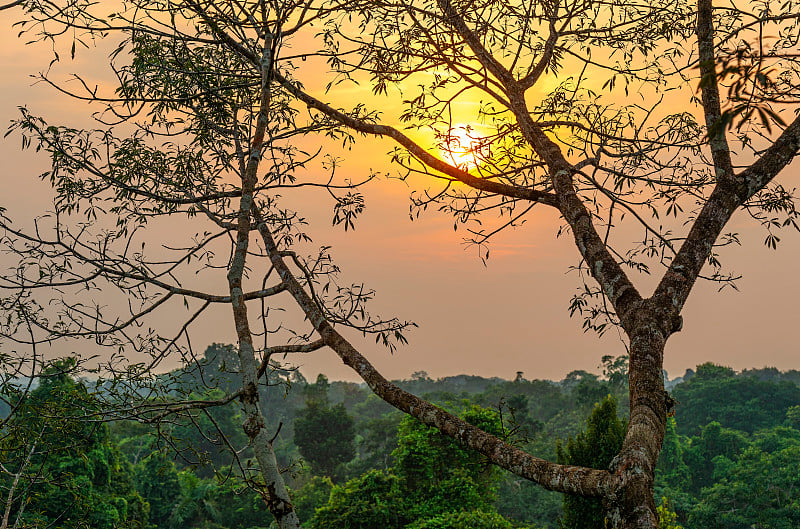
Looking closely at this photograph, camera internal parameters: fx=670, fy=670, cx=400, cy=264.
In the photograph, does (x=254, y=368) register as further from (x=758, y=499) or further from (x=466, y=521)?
(x=758, y=499)

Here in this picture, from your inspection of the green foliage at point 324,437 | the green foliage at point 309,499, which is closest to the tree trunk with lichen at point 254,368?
the green foliage at point 309,499

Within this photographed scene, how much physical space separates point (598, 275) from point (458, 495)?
1632cm

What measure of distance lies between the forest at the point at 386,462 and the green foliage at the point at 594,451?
33 mm

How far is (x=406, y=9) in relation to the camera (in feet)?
24.2

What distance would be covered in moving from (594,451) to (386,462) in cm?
2961

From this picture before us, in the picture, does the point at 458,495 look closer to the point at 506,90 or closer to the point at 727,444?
the point at 506,90

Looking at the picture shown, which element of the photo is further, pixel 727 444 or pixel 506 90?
pixel 727 444

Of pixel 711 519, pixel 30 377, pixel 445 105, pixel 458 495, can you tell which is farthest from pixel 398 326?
pixel 711 519

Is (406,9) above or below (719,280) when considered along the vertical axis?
above

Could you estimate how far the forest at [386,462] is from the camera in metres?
7.36

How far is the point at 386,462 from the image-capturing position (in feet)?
145

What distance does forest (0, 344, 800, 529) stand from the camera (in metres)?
7.36

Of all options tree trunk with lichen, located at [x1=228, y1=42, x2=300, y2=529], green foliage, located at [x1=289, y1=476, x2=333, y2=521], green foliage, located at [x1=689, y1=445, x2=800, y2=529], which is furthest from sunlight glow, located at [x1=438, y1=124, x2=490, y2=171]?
green foliage, located at [x1=689, y1=445, x2=800, y2=529]

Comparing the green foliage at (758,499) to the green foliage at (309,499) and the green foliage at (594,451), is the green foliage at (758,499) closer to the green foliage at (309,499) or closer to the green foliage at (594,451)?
the green foliage at (309,499)
